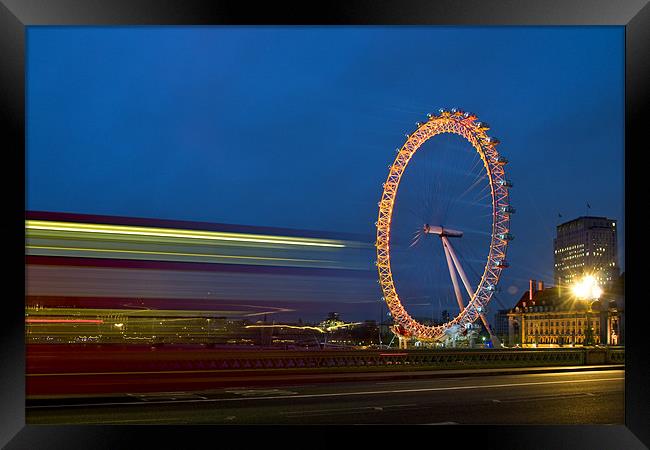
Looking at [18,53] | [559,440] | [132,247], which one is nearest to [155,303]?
[132,247]

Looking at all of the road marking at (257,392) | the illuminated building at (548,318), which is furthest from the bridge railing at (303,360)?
the illuminated building at (548,318)

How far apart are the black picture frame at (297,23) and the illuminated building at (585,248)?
268 feet

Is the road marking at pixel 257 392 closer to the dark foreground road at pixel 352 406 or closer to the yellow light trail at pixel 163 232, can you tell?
the dark foreground road at pixel 352 406

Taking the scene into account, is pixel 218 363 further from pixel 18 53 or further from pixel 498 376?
pixel 18 53

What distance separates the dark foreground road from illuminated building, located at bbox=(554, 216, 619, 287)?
76.1 m

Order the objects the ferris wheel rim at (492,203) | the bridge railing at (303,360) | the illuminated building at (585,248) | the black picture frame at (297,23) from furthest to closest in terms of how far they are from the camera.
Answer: the illuminated building at (585,248)
the ferris wheel rim at (492,203)
the bridge railing at (303,360)
the black picture frame at (297,23)

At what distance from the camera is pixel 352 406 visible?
11.2m

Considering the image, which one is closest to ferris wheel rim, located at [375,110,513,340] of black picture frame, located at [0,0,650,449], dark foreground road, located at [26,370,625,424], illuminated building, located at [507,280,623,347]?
dark foreground road, located at [26,370,625,424]

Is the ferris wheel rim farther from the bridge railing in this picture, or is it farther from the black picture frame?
the black picture frame

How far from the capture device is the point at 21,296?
26.9 feet

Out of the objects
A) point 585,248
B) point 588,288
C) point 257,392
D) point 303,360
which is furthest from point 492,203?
point 585,248

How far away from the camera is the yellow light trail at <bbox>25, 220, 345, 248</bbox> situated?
1190 cm

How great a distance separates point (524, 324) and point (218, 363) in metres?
92.7

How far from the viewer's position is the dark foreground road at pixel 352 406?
10016mm
